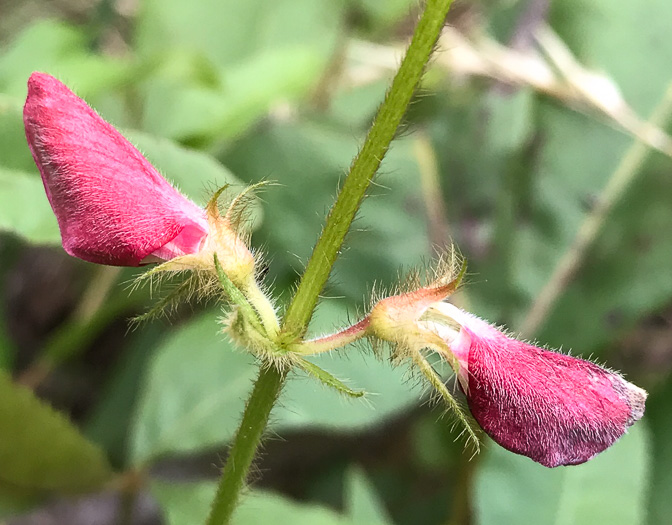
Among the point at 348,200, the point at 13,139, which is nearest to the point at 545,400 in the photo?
the point at 348,200

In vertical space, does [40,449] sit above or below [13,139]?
below

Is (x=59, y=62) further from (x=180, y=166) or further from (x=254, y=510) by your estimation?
(x=254, y=510)

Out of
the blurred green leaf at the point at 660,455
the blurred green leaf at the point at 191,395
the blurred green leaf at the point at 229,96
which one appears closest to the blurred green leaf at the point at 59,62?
the blurred green leaf at the point at 229,96

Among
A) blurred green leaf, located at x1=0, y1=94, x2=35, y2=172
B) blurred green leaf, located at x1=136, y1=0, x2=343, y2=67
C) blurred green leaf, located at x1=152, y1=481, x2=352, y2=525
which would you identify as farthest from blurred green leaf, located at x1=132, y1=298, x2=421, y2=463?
blurred green leaf, located at x1=136, y1=0, x2=343, y2=67

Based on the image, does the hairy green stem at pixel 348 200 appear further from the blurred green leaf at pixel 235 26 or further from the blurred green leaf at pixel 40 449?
the blurred green leaf at pixel 235 26

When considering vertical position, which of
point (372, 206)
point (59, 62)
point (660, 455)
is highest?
point (59, 62)

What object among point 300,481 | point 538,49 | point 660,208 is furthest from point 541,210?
point 300,481

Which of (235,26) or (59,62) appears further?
(235,26)
